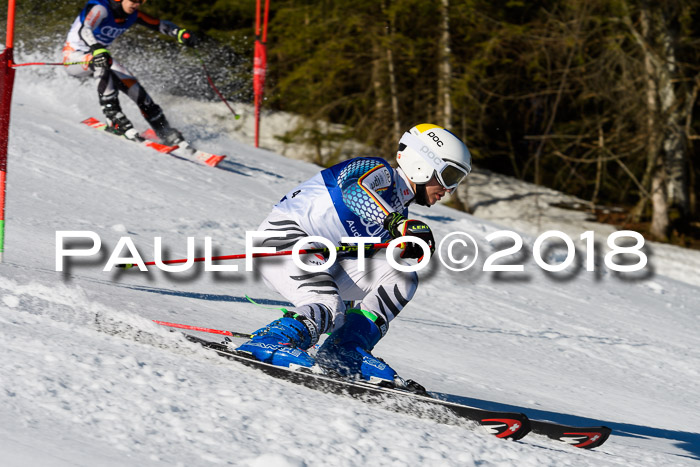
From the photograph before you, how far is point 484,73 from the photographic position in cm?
1516

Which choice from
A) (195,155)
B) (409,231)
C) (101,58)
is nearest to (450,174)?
(409,231)

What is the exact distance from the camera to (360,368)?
3.18 m

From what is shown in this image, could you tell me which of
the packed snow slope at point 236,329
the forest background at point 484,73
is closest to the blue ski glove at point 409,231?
the packed snow slope at point 236,329

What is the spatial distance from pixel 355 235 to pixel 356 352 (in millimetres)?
526

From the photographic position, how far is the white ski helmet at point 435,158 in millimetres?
3346

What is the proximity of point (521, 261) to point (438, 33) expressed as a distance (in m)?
8.80

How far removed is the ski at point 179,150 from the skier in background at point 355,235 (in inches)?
226

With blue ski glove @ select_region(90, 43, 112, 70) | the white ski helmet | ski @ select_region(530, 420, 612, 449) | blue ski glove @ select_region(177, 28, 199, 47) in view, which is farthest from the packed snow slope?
blue ski glove @ select_region(177, 28, 199, 47)

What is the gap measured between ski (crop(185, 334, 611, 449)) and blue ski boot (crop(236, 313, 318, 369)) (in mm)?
31

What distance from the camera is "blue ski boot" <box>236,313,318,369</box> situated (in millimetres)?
2951

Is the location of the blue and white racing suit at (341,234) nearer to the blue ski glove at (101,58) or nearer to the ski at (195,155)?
the blue ski glove at (101,58)

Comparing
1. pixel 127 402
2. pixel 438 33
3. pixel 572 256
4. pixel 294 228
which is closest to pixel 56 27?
pixel 438 33

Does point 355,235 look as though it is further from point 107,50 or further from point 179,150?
point 179,150

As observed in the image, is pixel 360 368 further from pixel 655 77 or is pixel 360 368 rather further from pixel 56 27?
pixel 655 77
